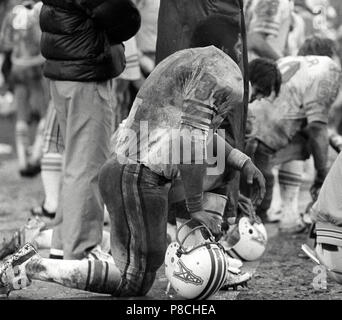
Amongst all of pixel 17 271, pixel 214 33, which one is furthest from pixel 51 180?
pixel 17 271

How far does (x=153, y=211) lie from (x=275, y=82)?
2.17m

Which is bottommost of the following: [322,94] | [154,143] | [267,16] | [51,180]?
A: [51,180]

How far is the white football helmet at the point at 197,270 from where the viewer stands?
505cm

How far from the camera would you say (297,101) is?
7.18 meters

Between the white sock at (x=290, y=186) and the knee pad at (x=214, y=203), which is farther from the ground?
the knee pad at (x=214, y=203)

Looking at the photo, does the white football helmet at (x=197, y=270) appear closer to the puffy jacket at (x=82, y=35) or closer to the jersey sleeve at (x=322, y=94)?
the puffy jacket at (x=82, y=35)

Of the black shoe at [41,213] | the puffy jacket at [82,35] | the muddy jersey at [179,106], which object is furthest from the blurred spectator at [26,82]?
the muddy jersey at [179,106]

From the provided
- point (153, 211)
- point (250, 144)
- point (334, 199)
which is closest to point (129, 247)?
point (153, 211)

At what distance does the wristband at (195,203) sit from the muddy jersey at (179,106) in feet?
0.58

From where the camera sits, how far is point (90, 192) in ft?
18.9

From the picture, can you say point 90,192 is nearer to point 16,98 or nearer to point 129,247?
point 129,247

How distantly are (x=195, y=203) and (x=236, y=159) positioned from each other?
0.36 meters

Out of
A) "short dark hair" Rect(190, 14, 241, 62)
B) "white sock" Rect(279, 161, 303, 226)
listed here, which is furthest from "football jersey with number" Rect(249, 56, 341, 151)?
"short dark hair" Rect(190, 14, 241, 62)

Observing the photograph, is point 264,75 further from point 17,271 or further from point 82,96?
point 17,271
